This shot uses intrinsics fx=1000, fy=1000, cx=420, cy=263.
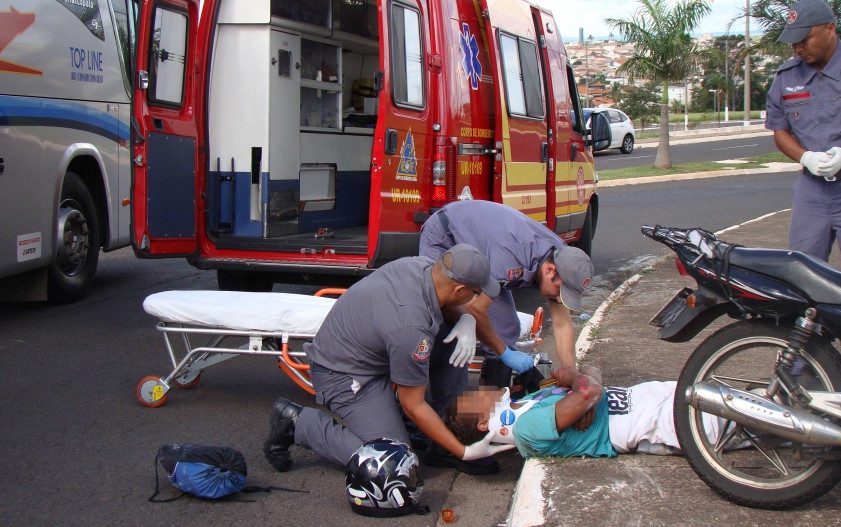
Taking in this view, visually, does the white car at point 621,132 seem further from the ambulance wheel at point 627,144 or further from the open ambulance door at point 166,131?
the open ambulance door at point 166,131

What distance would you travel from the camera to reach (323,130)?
901cm

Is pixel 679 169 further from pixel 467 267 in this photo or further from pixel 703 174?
pixel 467 267

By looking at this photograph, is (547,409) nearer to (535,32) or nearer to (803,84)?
(803,84)

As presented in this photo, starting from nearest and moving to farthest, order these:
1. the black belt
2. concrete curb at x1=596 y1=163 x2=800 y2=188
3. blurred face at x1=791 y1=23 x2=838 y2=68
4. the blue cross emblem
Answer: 1. the black belt
2. blurred face at x1=791 y1=23 x2=838 y2=68
3. the blue cross emblem
4. concrete curb at x1=596 y1=163 x2=800 y2=188

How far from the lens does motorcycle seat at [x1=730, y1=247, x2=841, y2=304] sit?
3982mm

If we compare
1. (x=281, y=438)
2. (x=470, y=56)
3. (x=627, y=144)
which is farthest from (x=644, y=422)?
(x=627, y=144)

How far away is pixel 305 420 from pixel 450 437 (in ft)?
2.41

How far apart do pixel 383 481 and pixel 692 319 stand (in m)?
1.49

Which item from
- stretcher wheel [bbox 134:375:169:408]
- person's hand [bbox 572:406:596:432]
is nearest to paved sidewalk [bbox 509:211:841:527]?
person's hand [bbox 572:406:596:432]

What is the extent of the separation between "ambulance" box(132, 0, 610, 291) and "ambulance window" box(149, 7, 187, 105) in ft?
0.04

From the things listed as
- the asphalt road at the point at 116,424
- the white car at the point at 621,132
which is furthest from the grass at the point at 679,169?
the asphalt road at the point at 116,424

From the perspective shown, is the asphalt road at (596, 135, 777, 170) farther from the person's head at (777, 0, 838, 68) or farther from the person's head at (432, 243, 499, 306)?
the person's head at (432, 243, 499, 306)

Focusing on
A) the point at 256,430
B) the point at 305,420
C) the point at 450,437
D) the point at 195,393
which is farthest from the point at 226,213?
the point at 450,437

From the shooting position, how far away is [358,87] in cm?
1004
